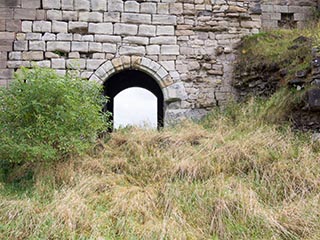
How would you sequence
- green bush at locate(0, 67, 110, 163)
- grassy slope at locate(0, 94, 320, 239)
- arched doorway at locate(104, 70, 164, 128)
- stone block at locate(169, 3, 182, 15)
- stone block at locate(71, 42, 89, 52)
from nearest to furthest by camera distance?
grassy slope at locate(0, 94, 320, 239), green bush at locate(0, 67, 110, 163), stone block at locate(71, 42, 89, 52), stone block at locate(169, 3, 182, 15), arched doorway at locate(104, 70, 164, 128)

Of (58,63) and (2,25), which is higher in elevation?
(2,25)

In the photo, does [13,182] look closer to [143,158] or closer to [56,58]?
[143,158]

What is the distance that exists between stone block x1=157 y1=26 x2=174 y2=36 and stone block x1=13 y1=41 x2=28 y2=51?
2737mm

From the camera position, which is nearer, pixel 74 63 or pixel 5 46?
pixel 74 63

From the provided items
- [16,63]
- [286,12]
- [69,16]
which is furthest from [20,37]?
[286,12]

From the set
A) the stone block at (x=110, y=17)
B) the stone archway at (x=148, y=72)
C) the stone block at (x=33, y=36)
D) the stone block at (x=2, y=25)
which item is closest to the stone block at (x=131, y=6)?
→ the stone block at (x=110, y=17)

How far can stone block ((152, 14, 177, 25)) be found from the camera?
8.15 m

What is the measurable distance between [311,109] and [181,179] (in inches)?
92.7

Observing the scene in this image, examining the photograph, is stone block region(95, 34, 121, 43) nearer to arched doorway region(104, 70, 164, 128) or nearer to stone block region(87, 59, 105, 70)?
stone block region(87, 59, 105, 70)

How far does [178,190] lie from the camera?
4.55 meters

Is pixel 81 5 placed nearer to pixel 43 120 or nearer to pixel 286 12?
pixel 43 120

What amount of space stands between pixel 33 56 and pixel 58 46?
1.78ft

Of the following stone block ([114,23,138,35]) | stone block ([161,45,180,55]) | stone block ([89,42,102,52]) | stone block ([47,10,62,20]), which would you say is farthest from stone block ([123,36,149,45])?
stone block ([47,10,62,20])

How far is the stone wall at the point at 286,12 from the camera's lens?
28.8 ft
